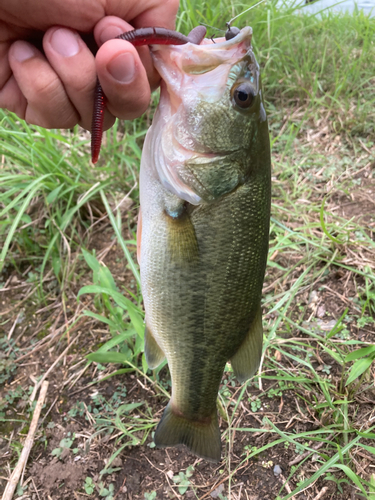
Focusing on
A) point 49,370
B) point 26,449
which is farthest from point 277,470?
point 49,370

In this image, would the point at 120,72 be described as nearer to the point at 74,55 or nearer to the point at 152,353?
the point at 74,55

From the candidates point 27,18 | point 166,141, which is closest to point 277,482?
point 166,141

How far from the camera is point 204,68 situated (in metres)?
1.21

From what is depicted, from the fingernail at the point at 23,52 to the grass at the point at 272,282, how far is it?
104 centimetres

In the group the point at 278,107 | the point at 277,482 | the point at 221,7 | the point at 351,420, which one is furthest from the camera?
the point at 278,107

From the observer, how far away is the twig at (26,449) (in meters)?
1.81

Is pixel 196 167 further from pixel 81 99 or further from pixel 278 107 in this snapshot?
pixel 278 107

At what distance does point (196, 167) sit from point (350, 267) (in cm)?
165

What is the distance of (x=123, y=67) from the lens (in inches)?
45.4

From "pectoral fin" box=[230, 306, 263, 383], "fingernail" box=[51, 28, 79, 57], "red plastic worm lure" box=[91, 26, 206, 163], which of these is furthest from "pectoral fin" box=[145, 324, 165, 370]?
"fingernail" box=[51, 28, 79, 57]

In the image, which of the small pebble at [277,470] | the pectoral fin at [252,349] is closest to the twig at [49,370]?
the pectoral fin at [252,349]

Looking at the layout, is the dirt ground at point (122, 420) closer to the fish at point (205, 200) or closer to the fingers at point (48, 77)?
the fish at point (205, 200)

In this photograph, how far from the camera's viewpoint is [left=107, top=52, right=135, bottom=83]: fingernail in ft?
3.69

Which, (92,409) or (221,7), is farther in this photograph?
(221,7)
